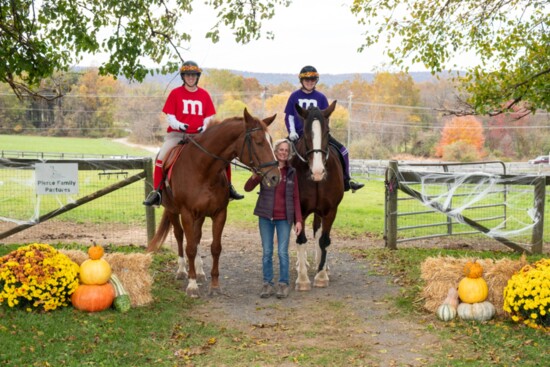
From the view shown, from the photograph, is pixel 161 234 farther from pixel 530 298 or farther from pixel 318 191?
pixel 530 298

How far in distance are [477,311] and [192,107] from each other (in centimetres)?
462

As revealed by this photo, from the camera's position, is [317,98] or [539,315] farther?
[317,98]

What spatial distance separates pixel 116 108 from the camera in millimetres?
72938

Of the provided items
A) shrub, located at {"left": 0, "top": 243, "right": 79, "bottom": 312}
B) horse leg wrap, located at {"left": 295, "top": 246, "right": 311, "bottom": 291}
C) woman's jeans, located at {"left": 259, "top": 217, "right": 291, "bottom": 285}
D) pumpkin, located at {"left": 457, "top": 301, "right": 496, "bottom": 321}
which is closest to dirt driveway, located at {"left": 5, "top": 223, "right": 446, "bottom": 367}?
horse leg wrap, located at {"left": 295, "top": 246, "right": 311, "bottom": 291}

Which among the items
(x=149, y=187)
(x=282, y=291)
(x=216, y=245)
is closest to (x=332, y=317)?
(x=282, y=291)

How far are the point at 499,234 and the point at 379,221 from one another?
578cm

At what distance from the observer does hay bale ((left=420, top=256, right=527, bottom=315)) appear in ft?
20.4

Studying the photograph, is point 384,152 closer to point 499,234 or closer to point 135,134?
point 135,134

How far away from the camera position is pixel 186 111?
7805mm

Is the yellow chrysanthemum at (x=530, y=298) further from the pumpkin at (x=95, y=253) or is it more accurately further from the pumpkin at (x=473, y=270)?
the pumpkin at (x=95, y=253)

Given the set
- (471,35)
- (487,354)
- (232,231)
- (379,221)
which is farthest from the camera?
(379,221)

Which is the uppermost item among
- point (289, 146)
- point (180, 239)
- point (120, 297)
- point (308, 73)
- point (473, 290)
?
point (308, 73)

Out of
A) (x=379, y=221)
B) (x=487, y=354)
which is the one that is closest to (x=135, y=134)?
(x=379, y=221)

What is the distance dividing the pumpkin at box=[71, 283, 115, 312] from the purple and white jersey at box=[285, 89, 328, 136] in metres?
3.47
